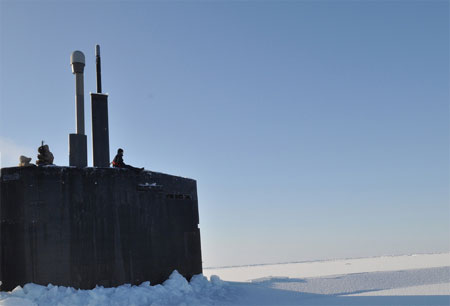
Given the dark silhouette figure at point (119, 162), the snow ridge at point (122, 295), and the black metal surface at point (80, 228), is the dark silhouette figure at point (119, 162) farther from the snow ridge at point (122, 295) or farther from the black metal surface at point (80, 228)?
the snow ridge at point (122, 295)

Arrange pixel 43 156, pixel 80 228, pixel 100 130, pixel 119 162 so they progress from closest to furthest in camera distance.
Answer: pixel 80 228
pixel 43 156
pixel 119 162
pixel 100 130

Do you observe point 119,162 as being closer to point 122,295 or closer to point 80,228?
point 80,228

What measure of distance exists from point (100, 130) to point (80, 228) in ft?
11.0

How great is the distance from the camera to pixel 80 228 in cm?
1155

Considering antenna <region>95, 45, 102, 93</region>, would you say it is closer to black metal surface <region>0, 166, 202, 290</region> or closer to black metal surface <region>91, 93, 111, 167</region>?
black metal surface <region>91, 93, 111, 167</region>

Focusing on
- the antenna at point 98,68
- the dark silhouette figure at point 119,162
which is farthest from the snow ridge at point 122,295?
the antenna at point 98,68

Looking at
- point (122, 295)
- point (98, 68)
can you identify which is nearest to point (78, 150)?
point (98, 68)

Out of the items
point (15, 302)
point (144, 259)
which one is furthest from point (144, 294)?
point (15, 302)

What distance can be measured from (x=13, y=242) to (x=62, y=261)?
4.01 ft

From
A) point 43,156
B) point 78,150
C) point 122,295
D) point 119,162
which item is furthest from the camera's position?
point 78,150

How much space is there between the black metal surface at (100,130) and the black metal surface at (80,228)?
136 centimetres

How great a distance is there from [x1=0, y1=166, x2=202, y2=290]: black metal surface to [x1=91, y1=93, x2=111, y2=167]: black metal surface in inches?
53.4

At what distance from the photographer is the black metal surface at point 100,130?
13.6 m

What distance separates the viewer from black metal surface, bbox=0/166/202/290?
36.4ft
